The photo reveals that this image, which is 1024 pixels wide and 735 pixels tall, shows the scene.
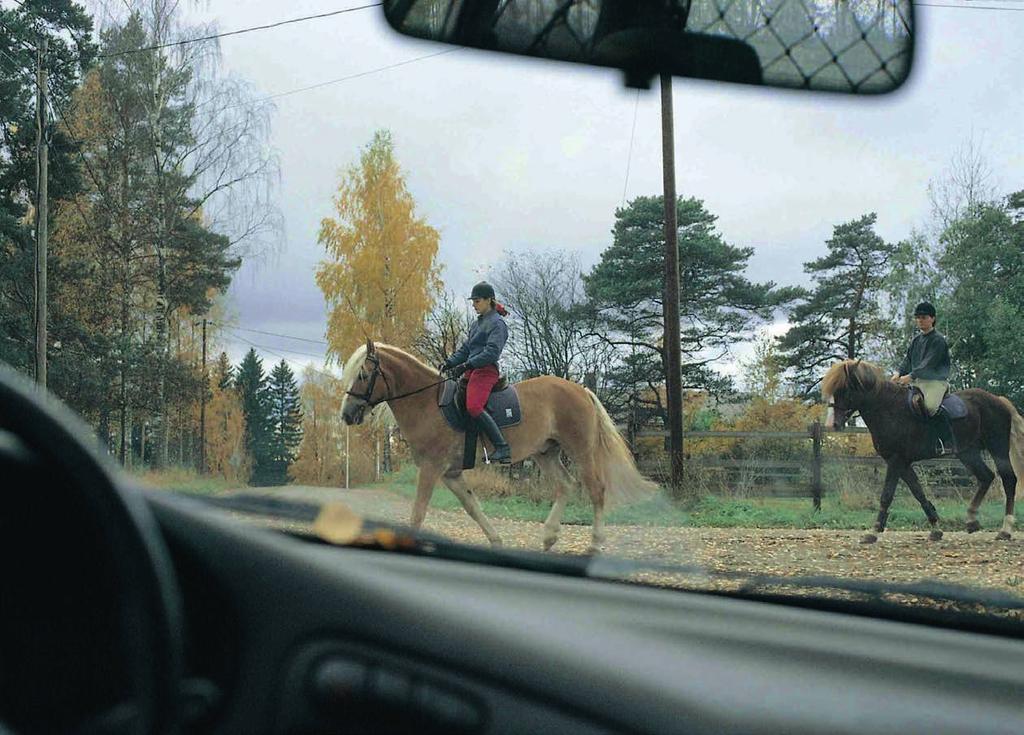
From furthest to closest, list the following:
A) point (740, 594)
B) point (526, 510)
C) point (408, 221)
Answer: point (408, 221)
point (526, 510)
point (740, 594)

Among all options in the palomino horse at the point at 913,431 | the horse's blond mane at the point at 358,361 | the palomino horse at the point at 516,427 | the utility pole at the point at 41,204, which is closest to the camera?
the palomino horse at the point at 913,431

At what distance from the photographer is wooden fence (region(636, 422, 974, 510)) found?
127 inches

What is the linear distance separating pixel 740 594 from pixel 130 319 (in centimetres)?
535

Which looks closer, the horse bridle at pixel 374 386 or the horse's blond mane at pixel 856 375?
the horse's blond mane at pixel 856 375

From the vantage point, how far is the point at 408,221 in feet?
14.4

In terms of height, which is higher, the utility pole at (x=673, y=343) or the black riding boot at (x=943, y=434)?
the utility pole at (x=673, y=343)

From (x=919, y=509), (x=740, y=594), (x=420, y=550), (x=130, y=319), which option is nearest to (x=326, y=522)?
(x=420, y=550)

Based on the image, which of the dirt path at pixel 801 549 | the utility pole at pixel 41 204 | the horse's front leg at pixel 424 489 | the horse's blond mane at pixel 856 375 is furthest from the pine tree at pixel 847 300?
the utility pole at pixel 41 204

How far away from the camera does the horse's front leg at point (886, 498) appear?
273 cm

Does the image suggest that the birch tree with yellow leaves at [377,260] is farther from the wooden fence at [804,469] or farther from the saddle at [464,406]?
the wooden fence at [804,469]

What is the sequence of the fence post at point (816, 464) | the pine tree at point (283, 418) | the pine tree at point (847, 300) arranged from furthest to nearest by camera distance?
the pine tree at point (283, 418) < the fence post at point (816, 464) < the pine tree at point (847, 300)

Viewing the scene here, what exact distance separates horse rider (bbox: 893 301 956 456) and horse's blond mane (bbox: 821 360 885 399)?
7cm

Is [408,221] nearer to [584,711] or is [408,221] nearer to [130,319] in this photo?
[130,319]

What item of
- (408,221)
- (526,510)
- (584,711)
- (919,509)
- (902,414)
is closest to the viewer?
(584,711)
